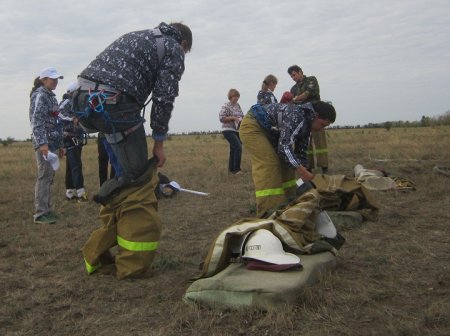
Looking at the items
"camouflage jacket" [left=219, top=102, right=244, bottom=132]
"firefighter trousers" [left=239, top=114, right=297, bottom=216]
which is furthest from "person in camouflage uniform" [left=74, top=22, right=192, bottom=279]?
"camouflage jacket" [left=219, top=102, right=244, bottom=132]

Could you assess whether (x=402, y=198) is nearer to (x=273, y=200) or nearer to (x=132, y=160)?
(x=273, y=200)

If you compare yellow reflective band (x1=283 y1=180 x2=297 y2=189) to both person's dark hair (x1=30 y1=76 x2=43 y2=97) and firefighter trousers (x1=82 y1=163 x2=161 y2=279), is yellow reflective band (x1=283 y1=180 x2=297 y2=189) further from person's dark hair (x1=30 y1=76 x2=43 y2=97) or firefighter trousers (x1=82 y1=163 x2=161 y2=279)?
person's dark hair (x1=30 y1=76 x2=43 y2=97)

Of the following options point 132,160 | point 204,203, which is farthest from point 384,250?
point 204,203

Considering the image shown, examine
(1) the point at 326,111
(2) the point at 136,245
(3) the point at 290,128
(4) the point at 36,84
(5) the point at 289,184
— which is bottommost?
(2) the point at 136,245

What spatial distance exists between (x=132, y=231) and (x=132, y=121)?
2.78 ft

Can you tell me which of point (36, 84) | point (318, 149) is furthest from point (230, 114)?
point (36, 84)

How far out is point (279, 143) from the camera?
201 inches

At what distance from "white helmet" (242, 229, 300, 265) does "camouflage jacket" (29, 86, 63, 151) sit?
11.4ft

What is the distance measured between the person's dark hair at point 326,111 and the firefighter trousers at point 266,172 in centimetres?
67

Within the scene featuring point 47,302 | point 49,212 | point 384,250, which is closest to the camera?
point 47,302

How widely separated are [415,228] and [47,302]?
144 inches

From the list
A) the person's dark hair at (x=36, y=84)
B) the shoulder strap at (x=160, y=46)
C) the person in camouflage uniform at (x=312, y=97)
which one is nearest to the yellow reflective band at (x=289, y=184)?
the shoulder strap at (x=160, y=46)

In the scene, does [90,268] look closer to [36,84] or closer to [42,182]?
[42,182]

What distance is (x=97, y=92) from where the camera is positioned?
145 inches
